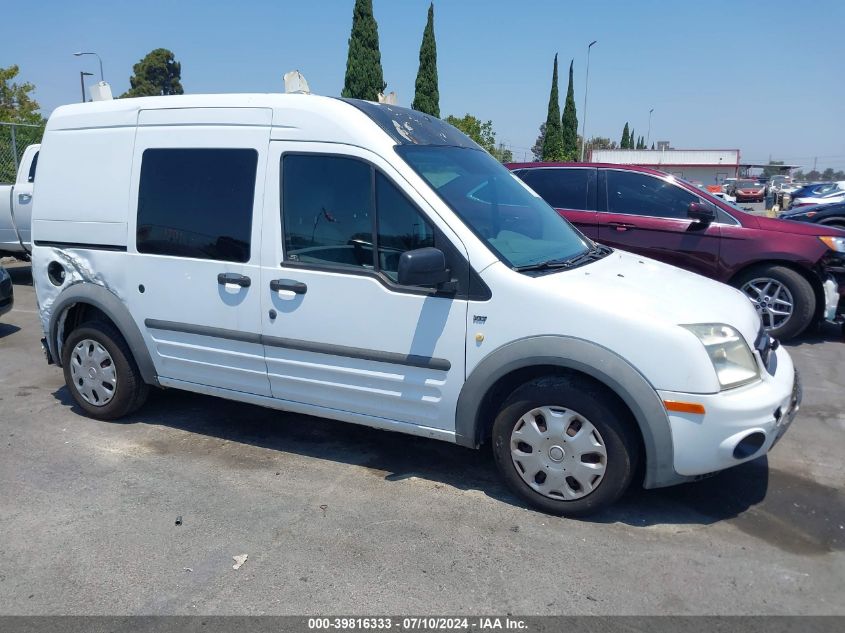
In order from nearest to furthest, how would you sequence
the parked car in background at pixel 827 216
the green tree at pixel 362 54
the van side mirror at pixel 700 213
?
the van side mirror at pixel 700 213 < the parked car in background at pixel 827 216 < the green tree at pixel 362 54

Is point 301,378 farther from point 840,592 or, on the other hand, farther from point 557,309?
point 840,592

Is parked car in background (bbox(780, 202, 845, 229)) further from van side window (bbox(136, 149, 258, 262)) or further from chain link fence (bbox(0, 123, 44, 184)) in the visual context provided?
chain link fence (bbox(0, 123, 44, 184))

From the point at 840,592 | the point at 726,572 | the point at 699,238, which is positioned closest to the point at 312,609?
the point at 726,572

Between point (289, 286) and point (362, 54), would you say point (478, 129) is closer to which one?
point (362, 54)

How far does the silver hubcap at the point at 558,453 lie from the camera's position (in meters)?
3.50

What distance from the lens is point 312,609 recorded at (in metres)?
2.93

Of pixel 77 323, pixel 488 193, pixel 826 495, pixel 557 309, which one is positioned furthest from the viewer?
pixel 77 323

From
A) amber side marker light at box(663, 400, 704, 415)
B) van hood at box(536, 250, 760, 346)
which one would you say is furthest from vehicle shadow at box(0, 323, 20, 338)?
amber side marker light at box(663, 400, 704, 415)

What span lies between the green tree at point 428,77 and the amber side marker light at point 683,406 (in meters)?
30.2

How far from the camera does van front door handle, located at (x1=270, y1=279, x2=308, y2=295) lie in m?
4.02

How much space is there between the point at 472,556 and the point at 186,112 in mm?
3183

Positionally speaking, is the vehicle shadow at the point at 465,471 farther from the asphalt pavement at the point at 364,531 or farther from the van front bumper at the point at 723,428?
the van front bumper at the point at 723,428

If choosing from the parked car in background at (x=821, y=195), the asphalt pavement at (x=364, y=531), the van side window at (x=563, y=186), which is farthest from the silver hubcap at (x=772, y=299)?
the parked car in background at (x=821, y=195)

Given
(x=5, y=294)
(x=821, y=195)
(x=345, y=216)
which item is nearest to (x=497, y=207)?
(x=345, y=216)
